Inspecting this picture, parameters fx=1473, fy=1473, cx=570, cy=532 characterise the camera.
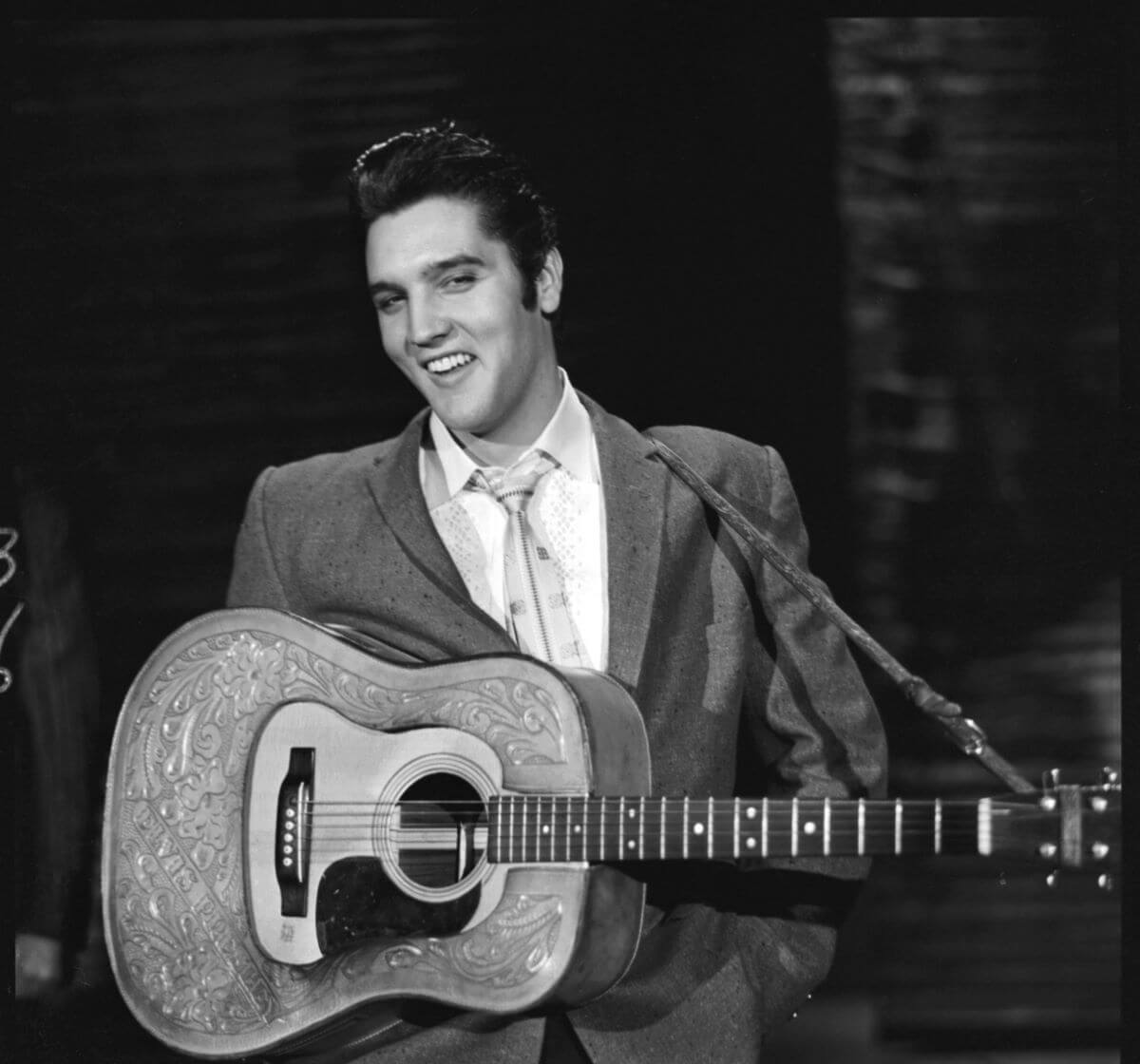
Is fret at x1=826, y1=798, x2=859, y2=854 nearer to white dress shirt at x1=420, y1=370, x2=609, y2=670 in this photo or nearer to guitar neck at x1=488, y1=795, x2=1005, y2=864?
guitar neck at x1=488, y1=795, x2=1005, y2=864

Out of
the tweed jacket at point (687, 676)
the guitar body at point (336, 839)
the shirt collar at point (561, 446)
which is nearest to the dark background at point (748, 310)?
the shirt collar at point (561, 446)

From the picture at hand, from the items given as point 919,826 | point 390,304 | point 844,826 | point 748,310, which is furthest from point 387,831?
point 748,310

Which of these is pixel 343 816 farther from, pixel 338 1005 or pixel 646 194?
pixel 646 194

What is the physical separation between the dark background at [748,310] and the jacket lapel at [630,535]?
0.78 ft

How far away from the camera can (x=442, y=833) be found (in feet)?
7.77

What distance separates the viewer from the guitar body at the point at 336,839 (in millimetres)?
2303

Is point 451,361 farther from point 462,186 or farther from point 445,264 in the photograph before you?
point 462,186

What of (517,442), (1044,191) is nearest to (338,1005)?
(517,442)

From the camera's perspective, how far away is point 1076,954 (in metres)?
2.83

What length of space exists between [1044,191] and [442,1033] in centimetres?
194

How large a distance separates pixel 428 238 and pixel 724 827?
3.93 feet

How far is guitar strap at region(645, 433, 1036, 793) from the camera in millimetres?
2270

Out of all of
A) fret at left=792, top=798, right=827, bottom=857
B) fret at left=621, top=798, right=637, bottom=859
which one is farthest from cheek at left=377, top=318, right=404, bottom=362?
fret at left=792, top=798, right=827, bottom=857

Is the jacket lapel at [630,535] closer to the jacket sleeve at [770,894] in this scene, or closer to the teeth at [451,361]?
the jacket sleeve at [770,894]
